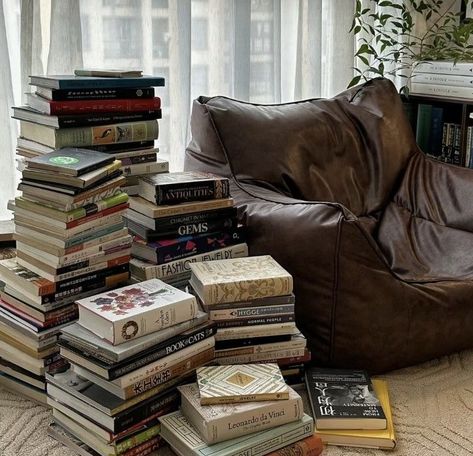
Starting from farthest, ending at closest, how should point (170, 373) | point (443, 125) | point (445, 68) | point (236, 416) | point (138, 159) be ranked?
point (443, 125) < point (445, 68) < point (138, 159) < point (170, 373) < point (236, 416)

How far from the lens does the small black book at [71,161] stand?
1.85 meters

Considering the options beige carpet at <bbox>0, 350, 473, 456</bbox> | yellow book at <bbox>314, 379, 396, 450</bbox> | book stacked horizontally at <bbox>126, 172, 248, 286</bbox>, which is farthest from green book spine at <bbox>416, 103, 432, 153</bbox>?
yellow book at <bbox>314, 379, 396, 450</bbox>

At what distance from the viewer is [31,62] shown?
268 centimetres

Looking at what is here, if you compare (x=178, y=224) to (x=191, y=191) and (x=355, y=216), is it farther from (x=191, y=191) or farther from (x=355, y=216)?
(x=355, y=216)

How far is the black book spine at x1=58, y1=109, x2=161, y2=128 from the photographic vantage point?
2.04 metres

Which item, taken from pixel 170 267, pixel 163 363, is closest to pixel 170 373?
pixel 163 363

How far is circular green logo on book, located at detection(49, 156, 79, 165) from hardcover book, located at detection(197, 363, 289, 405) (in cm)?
61

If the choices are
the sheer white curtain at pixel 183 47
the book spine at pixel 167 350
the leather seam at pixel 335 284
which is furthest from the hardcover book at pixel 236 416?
the sheer white curtain at pixel 183 47

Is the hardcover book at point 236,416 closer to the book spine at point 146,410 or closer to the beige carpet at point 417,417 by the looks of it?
the book spine at point 146,410

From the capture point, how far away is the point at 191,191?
7.00 ft

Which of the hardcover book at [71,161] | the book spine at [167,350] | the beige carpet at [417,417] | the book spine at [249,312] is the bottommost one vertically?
the beige carpet at [417,417]

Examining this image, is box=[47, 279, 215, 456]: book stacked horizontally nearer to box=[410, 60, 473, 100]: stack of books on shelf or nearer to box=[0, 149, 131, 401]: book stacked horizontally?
box=[0, 149, 131, 401]: book stacked horizontally

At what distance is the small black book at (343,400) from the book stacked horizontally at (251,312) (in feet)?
0.34

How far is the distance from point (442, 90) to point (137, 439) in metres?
2.09
